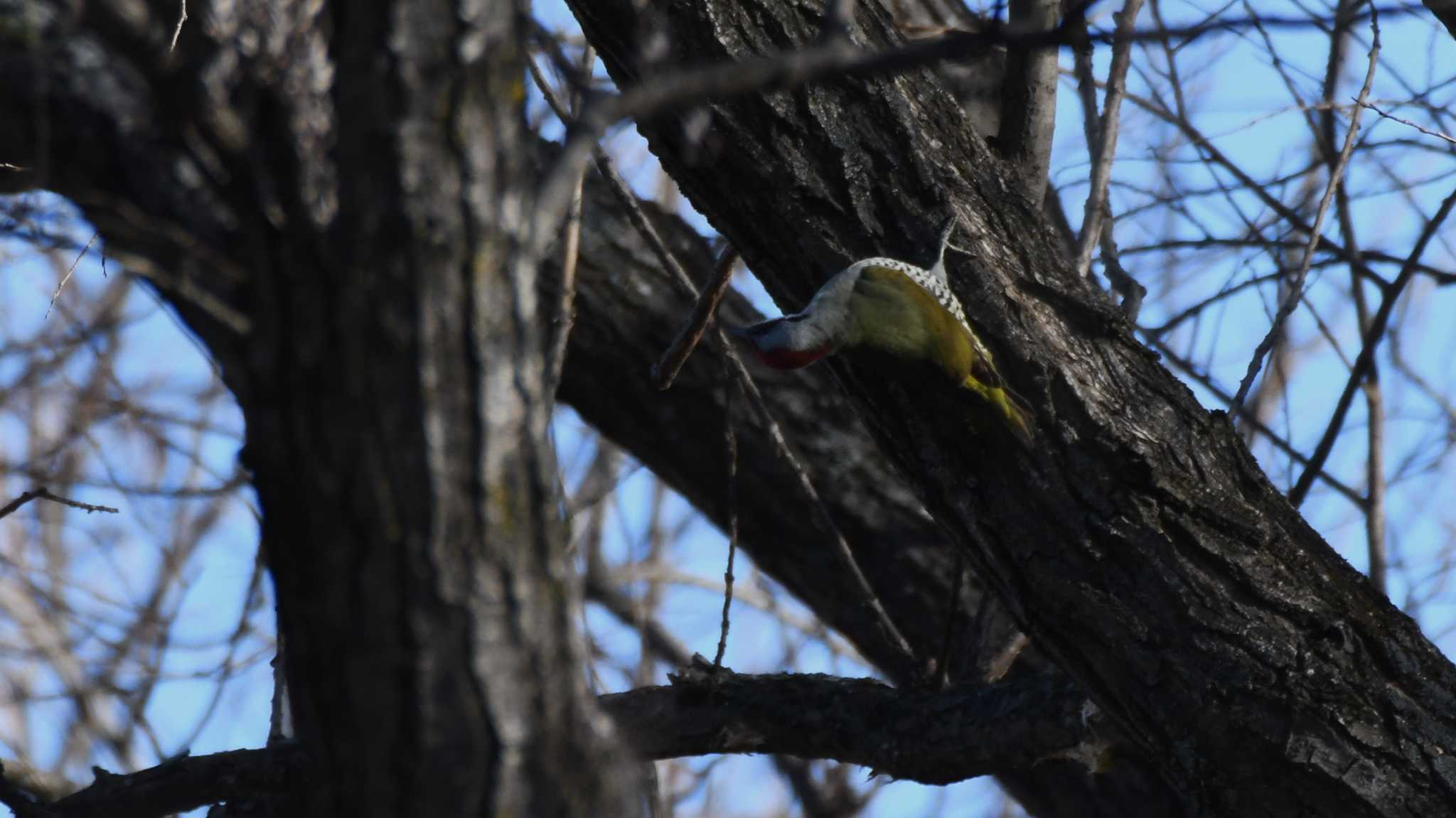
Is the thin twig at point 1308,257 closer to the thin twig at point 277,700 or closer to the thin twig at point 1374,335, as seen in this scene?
the thin twig at point 1374,335

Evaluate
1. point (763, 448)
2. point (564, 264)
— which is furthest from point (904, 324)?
point (763, 448)

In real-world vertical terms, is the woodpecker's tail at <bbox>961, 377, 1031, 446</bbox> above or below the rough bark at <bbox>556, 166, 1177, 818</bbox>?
below

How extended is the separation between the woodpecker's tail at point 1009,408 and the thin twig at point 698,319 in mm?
944

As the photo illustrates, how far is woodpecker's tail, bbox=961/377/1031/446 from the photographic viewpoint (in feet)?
9.11

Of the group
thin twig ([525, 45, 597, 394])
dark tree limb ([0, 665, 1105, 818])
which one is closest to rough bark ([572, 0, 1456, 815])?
thin twig ([525, 45, 597, 394])

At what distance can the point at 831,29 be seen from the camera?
160 centimetres

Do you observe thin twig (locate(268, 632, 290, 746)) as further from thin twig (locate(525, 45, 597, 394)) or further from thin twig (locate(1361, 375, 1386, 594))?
thin twig (locate(1361, 375, 1386, 594))

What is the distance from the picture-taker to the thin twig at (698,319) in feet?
11.8

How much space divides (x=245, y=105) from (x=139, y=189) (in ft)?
3.08

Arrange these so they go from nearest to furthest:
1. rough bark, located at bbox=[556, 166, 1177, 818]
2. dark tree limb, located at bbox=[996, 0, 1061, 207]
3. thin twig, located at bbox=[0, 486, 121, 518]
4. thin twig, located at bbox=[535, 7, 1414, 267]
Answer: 1. thin twig, located at bbox=[535, 7, 1414, 267]
2. thin twig, located at bbox=[0, 486, 121, 518]
3. dark tree limb, located at bbox=[996, 0, 1061, 207]
4. rough bark, located at bbox=[556, 166, 1177, 818]

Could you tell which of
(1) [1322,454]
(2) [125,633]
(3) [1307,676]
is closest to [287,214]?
(3) [1307,676]

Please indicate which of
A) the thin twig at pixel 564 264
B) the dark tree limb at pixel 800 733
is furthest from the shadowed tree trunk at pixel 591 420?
the thin twig at pixel 564 264

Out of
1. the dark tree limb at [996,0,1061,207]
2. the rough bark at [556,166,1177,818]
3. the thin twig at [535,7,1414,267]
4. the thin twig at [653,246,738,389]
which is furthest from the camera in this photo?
the rough bark at [556,166,1177,818]

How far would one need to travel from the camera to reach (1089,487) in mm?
2762
